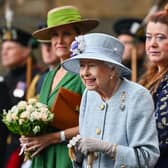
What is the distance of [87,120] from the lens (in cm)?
548

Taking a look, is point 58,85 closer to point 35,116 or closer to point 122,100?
point 35,116

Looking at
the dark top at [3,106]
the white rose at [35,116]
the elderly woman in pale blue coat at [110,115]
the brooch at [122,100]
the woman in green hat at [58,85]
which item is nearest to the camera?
the elderly woman in pale blue coat at [110,115]

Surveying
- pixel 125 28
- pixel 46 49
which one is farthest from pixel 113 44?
pixel 125 28

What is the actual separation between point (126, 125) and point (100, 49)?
528 millimetres

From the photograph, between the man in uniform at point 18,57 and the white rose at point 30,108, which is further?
the man in uniform at point 18,57

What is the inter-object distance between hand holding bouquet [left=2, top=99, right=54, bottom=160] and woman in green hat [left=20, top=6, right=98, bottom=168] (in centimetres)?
11

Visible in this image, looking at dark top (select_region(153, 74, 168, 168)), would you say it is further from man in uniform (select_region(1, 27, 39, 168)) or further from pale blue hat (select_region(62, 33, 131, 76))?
man in uniform (select_region(1, 27, 39, 168))

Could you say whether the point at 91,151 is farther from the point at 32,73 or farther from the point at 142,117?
the point at 32,73

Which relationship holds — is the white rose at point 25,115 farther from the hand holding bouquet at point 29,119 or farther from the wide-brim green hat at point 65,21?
the wide-brim green hat at point 65,21

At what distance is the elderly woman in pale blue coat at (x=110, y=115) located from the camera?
17.0 ft

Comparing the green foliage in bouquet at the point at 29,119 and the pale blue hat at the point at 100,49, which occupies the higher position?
the pale blue hat at the point at 100,49

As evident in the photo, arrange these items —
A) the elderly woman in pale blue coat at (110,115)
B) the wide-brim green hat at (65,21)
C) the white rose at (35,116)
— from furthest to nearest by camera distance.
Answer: the wide-brim green hat at (65,21) < the white rose at (35,116) < the elderly woman in pale blue coat at (110,115)

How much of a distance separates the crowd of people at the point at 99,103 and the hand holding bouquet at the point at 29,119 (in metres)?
0.11

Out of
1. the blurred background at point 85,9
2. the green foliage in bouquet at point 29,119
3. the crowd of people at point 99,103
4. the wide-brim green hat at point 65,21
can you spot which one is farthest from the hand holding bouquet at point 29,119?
the blurred background at point 85,9
